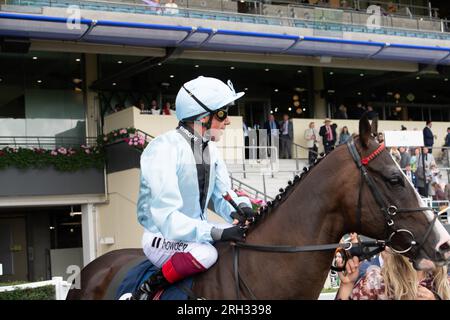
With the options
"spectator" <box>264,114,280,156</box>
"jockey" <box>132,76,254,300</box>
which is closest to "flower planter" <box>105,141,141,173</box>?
"spectator" <box>264,114,280,156</box>

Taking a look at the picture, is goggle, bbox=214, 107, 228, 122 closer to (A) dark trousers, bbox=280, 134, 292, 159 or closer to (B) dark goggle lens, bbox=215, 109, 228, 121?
(B) dark goggle lens, bbox=215, 109, 228, 121

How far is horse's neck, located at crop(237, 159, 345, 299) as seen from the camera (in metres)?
3.29

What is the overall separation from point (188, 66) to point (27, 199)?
22.8 ft

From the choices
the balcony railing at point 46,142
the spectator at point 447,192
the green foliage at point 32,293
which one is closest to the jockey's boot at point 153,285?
the green foliage at point 32,293

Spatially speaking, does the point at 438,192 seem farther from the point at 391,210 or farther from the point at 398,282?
the point at 391,210

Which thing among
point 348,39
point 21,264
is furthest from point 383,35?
point 21,264

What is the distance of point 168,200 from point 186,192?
0.29 m

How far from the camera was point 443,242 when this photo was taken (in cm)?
313

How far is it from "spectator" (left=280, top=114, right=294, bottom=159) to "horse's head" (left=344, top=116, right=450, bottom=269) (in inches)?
656

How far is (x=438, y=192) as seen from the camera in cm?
1695

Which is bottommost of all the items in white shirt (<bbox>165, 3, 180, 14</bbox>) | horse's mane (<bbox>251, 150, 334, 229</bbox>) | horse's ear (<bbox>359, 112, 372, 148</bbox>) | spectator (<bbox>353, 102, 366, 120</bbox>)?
horse's mane (<bbox>251, 150, 334, 229</bbox>)

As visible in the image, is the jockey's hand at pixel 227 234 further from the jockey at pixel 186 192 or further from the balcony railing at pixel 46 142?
the balcony railing at pixel 46 142

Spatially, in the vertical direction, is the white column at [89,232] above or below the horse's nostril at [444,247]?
below

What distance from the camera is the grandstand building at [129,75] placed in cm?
1717
